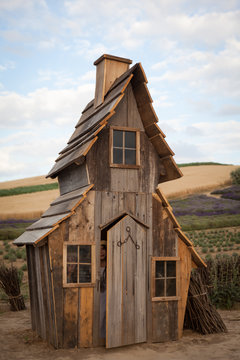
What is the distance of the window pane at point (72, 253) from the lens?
27.9 ft

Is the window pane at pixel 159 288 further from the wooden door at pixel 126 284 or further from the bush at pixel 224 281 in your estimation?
the bush at pixel 224 281

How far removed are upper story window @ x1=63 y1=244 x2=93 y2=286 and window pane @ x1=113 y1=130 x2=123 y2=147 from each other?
2.46 meters

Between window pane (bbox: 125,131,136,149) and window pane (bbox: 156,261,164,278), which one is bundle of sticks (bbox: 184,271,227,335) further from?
window pane (bbox: 125,131,136,149)

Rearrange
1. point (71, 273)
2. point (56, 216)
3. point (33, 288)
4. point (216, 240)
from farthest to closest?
point (216, 240) → point (33, 288) → point (56, 216) → point (71, 273)

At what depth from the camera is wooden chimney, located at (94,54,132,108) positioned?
10.7 m

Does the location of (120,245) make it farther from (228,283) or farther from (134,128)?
(228,283)

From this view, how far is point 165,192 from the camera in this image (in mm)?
47562

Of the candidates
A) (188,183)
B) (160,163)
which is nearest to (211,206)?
(188,183)

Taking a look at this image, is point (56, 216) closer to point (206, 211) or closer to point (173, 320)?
point (173, 320)

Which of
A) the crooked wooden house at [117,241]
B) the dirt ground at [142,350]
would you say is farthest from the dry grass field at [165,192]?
the crooked wooden house at [117,241]

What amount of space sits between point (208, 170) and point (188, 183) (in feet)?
39.9

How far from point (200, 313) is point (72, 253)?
381 cm

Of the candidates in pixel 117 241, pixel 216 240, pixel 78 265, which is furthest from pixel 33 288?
pixel 216 240

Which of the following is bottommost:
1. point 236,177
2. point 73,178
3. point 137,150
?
point 73,178
